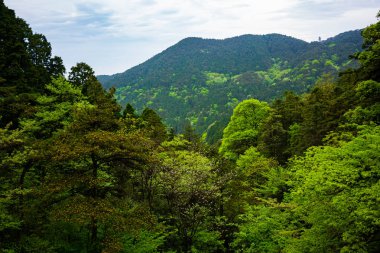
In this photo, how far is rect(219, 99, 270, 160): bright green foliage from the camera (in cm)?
4674

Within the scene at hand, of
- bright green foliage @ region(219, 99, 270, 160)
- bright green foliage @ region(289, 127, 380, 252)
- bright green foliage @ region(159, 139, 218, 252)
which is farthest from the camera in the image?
bright green foliage @ region(219, 99, 270, 160)

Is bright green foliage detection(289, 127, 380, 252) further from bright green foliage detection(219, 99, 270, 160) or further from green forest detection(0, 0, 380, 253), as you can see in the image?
bright green foliage detection(219, 99, 270, 160)

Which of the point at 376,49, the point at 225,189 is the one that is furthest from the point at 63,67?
the point at 376,49

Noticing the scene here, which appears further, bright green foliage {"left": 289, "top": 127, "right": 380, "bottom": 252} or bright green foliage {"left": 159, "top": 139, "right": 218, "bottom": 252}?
bright green foliage {"left": 159, "top": 139, "right": 218, "bottom": 252}

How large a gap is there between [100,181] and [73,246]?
4504 mm

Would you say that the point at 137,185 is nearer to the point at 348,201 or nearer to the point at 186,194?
the point at 186,194

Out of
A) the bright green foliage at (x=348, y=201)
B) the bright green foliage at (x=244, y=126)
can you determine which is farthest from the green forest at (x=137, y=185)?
the bright green foliage at (x=244, y=126)

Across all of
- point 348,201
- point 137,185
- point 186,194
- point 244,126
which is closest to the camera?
point 348,201

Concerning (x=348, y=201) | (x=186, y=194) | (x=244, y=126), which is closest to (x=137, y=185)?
(x=186, y=194)

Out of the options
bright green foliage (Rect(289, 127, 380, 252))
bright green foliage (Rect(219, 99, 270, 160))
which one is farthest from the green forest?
bright green foliage (Rect(219, 99, 270, 160))

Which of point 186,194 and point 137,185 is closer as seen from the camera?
point 186,194

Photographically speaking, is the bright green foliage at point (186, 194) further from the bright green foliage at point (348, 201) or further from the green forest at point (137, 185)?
the bright green foliage at point (348, 201)

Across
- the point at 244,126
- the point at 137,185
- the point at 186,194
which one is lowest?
the point at 137,185

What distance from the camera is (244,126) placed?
48438 mm
